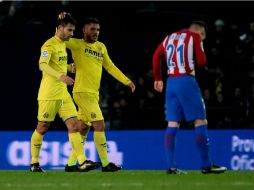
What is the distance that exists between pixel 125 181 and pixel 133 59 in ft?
29.7

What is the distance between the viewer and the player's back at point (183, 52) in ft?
37.0

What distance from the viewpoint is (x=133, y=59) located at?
63.4 feet

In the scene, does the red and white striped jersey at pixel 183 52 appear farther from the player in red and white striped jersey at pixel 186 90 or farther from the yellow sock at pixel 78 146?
the yellow sock at pixel 78 146

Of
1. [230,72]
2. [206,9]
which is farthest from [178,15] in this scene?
[230,72]

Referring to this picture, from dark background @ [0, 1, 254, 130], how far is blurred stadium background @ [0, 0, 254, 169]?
20mm

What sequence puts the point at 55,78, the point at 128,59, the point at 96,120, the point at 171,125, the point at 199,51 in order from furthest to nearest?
the point at 128,59
the point at 96,120
the point at 55,78
the point at 171,125
the point at 199,51

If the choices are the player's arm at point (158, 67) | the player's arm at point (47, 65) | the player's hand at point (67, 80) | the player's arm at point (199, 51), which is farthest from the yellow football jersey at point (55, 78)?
the player's arm at point (199, 51)

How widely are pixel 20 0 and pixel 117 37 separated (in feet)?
7.69

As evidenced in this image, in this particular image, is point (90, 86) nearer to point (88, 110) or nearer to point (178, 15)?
point (88, 110)

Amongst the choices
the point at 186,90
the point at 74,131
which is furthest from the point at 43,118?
the point at 186,90

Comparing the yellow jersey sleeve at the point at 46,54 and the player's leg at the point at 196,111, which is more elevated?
the yellow jersey sleeve at the point at 46,54

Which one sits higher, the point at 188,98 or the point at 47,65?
the point at 47,65

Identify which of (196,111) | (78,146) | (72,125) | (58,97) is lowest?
(78,146)

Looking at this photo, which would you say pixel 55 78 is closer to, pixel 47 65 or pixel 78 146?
pixel 47 65
